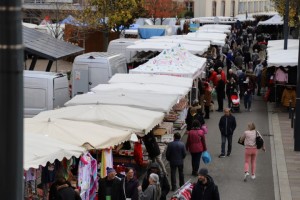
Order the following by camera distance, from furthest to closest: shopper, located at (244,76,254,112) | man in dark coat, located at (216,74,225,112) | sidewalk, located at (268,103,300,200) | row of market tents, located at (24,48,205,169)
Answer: shopper, located at (244,76,254,112)
man in dark coat, located at (216,74,225,112)
sidewalk, located at (268,103,300,200)
row of market tents, located at (24,48,205,169)

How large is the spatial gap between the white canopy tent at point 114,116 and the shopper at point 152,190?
87.3 inches

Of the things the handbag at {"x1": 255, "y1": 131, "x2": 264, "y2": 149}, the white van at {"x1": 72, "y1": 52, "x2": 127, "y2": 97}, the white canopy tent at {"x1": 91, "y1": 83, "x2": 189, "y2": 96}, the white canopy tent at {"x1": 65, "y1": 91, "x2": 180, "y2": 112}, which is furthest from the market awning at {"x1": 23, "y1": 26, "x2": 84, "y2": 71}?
the handbag at {"x1": 255, "y1": 131, "x2": 264, "y2": 149}

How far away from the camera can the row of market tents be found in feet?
36.1

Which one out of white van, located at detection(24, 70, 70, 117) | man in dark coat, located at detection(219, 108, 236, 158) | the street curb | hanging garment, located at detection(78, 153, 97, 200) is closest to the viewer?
hanging garment, located at detection(78, 153, 97, 200)

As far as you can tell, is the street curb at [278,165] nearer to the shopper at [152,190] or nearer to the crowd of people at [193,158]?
the crowd of people at [193,158]

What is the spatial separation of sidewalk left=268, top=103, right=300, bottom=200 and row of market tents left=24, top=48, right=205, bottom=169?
297 centimetres

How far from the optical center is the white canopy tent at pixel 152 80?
18.7 m

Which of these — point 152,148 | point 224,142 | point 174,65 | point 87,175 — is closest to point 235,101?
point 174,65

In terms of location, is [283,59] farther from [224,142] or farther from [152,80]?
[224,142]

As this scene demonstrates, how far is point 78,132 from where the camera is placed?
12.3 metres

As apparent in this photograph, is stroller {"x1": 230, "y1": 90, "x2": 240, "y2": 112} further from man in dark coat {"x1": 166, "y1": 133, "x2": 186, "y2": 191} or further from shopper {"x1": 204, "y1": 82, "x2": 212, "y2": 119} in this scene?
man in dark coat {"x1": 166, "y1": 133, "x2": 186, "y2": 191}

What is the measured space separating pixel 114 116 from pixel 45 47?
9.93 meters
